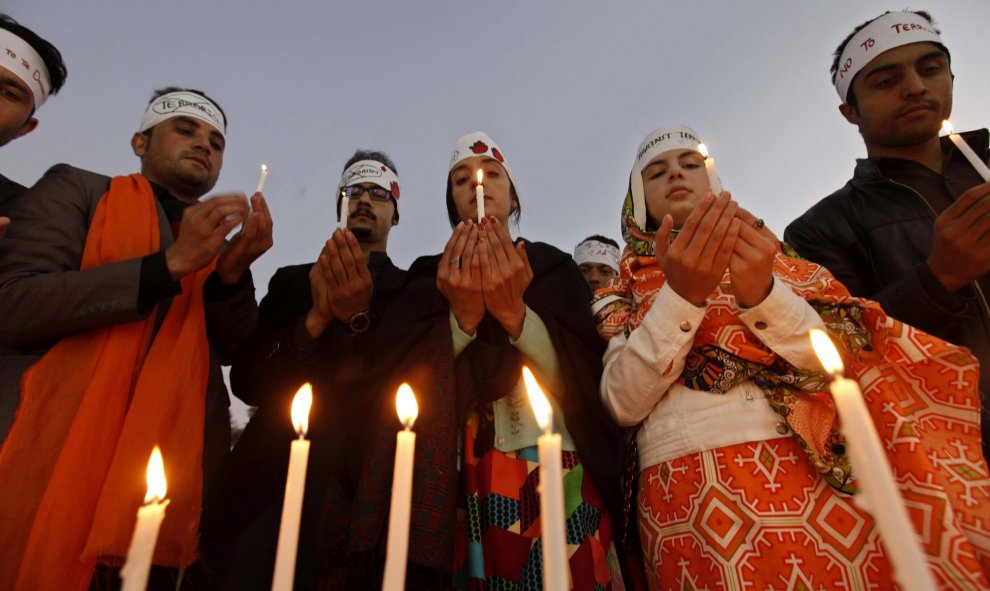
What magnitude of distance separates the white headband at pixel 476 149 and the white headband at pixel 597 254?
11.6 feet

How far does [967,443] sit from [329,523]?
2404mm

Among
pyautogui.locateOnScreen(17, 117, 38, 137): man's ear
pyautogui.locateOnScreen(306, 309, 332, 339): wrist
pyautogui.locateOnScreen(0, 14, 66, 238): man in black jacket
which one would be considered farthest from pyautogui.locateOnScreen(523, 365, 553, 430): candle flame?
pyautogui.locateOnScreen(17, 117, 38, 137): man's ear

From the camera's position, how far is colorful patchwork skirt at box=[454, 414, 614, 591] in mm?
2229

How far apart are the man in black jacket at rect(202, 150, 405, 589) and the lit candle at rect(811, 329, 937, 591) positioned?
2140 mm

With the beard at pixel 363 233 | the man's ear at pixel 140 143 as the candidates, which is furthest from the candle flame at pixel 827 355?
the man's ear at pixel 140 143

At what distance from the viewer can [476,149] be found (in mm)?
4164

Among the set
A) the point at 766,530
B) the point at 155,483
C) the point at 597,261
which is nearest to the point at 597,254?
the point at 597,261

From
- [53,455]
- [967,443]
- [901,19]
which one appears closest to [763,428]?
[967,443]

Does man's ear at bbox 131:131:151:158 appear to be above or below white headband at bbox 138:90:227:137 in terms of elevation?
below

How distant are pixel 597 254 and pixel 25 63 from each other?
6150 millimetres

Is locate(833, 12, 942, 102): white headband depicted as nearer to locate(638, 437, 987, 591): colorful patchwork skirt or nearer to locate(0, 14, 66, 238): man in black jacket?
locate(638, 437, 987, 591): colorful patchwork skirt

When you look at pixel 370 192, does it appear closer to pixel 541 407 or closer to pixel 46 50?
pixel 46 50

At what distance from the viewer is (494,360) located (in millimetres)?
2598

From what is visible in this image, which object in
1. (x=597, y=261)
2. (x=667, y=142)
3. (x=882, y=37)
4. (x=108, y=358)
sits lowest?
(x=108, y=358)
